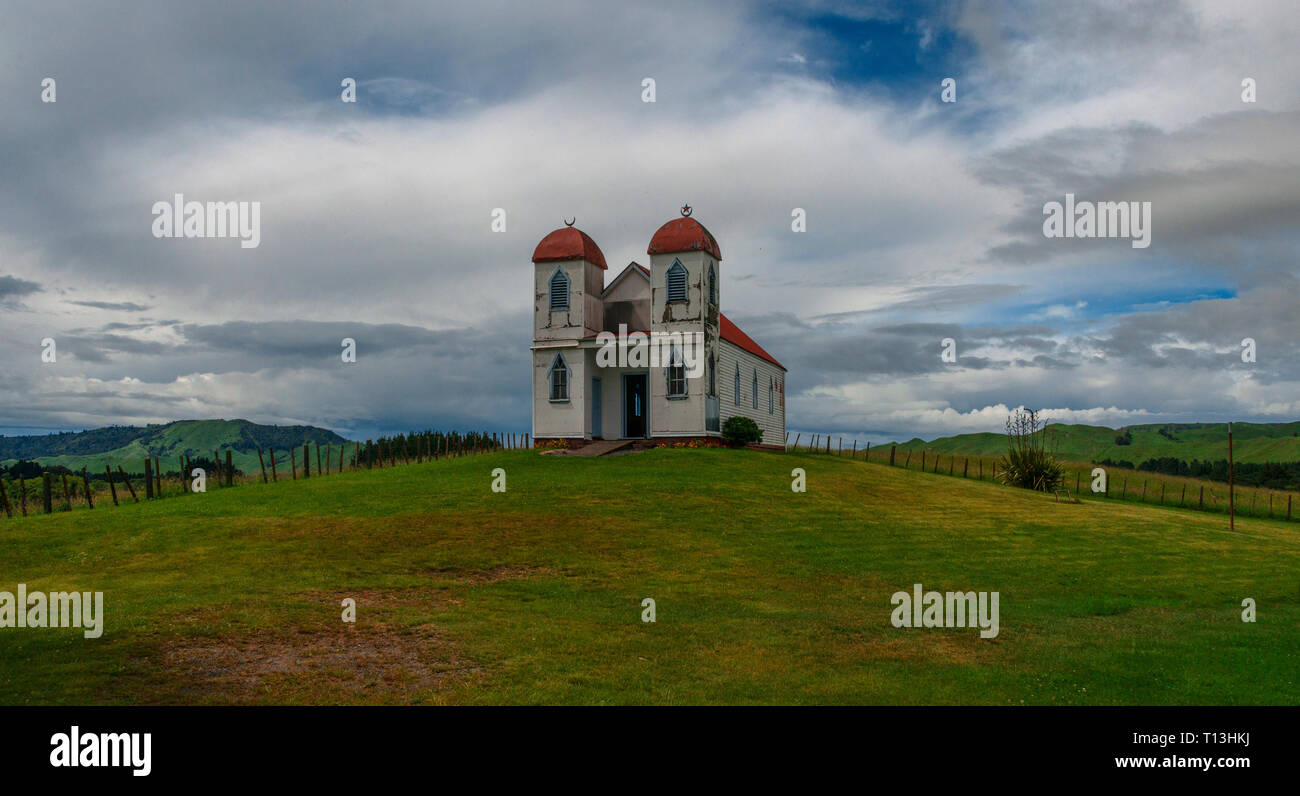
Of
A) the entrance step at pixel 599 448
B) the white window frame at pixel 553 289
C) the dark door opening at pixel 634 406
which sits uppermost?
the white window frame at pixel 553 289

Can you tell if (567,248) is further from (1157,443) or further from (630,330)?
(1157,443)

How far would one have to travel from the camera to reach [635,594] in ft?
55.0

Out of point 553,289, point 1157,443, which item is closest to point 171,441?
point 553,289

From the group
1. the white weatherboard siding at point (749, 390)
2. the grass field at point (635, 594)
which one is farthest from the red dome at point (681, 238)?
Result: the grass field at point (635, 594)

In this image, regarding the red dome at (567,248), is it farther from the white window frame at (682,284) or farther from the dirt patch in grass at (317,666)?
the dirt patch in grass at (317,666)

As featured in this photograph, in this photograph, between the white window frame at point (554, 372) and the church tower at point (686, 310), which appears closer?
the church tower at point (686, 310)

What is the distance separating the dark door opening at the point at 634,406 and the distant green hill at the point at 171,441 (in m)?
122

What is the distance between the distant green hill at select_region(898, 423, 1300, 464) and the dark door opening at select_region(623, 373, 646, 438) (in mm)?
62792

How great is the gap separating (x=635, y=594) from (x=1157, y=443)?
431ft

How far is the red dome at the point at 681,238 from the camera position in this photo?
38.2 meters

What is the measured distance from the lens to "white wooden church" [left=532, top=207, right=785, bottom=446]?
3816cm
